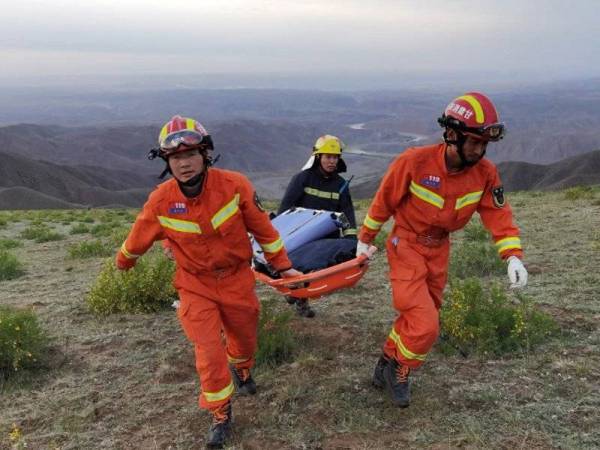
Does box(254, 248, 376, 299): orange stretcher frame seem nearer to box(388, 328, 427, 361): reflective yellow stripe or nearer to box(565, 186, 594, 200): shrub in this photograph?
box(388, 328, 427, 361): reflective yellow stripe

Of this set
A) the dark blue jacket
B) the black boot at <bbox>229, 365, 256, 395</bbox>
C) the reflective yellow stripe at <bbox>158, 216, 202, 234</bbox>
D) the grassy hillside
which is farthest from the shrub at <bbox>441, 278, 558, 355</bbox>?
the reflective yellow stripe at <bbox>158, 216, 202, 234</bbox>

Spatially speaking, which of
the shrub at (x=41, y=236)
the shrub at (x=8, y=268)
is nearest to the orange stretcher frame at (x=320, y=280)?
the shrub at (x=8, y=268)

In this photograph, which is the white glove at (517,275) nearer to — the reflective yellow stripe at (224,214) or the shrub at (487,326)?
the shrub at (487,326)

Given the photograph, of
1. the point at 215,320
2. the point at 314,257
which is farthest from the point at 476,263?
the point at 215,320

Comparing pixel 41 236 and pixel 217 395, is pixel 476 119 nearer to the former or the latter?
pixel 217 395

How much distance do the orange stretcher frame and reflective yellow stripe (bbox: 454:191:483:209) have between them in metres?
0.95

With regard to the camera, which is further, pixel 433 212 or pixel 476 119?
pixel 433 212

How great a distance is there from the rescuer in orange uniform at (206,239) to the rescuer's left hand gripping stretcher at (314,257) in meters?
0.54

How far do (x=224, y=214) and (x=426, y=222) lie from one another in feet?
5.23

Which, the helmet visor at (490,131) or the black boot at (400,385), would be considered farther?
the black boot at (400,385)

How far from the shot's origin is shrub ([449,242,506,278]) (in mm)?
8094

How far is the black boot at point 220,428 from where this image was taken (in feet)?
13.4

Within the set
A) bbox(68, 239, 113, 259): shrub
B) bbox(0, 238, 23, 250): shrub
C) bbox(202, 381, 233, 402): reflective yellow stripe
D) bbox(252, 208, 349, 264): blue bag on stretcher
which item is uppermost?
bbox(252, 208, 349, 264): blue bag on stretcher

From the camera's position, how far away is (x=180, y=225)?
4.12 meters
